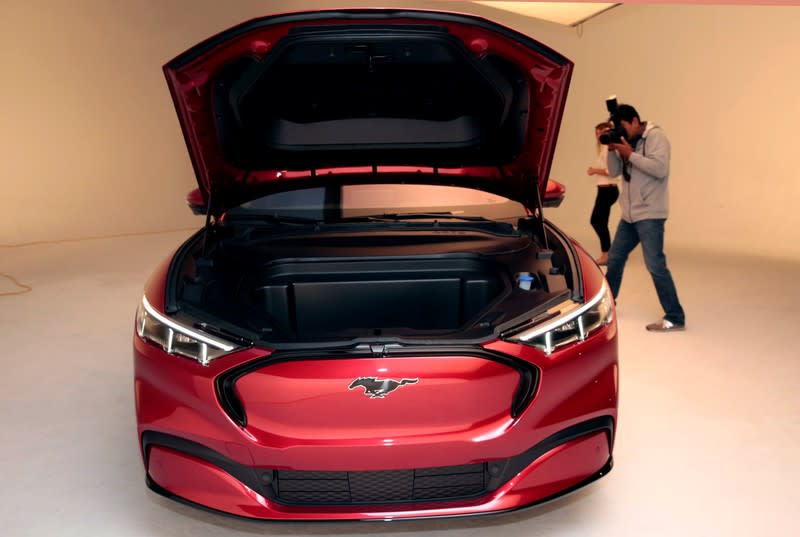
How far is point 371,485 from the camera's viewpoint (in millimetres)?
2035

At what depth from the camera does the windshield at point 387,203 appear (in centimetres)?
292

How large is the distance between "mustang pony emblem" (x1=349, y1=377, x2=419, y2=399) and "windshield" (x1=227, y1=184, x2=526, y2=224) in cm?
102

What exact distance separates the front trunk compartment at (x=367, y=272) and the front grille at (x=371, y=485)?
1.98 ft

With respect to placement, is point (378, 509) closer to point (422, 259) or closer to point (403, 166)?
point (422, 259)

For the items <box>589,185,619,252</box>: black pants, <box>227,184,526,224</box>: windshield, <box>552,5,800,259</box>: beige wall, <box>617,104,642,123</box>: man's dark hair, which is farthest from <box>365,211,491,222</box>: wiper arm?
<box>552,5,800,259</box>: beige wall

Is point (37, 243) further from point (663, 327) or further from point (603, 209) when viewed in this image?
point (663, 327)

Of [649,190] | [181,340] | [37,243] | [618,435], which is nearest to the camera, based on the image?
[181,340]

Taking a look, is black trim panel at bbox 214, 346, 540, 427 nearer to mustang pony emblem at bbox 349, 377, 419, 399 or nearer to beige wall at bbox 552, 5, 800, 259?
mustang pony emblem at bbox 349, 377, 419, 399

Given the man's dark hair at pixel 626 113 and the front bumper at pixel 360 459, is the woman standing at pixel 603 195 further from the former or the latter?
the front bumper at pixel 360 459

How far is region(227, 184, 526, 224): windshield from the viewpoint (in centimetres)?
292

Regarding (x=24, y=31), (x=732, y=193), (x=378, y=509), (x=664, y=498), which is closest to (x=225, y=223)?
(x=378, y=509)

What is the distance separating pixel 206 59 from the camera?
246cm

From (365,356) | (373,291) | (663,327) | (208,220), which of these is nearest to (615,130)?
(663,327)

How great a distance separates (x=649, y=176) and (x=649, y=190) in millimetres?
87
